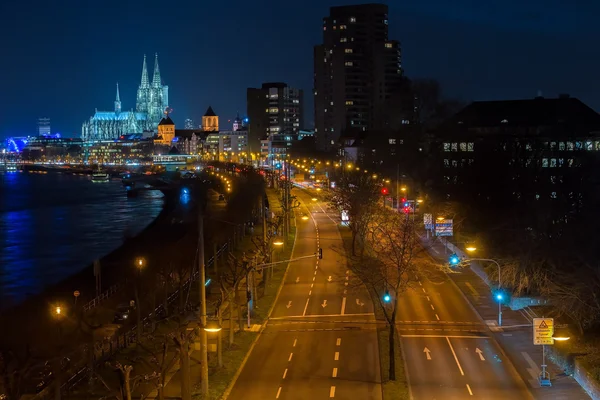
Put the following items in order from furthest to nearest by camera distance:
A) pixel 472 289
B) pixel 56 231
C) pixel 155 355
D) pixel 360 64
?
pixel 360 64, pixel 56 231, pixel 472 289, pixel 155 355

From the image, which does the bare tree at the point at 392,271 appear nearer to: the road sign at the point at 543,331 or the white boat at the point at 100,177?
the road sign at the point at 543,331

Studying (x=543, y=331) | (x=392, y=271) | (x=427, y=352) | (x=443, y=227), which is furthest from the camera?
(x=443, y=227)

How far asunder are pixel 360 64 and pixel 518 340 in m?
121

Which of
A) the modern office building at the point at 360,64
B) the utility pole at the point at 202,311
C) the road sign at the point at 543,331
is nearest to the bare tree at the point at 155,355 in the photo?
the utility pole at the point at 202,311

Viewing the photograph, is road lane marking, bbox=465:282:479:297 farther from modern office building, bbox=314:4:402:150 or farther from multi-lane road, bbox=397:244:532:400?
modern office building, bbox=314:4:402:150

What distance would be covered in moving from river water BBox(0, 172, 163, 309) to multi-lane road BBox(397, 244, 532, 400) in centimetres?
2218

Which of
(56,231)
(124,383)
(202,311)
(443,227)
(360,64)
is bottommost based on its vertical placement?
(56,231)

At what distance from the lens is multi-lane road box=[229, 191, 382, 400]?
62.3ft

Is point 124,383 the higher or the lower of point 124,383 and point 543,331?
the higher

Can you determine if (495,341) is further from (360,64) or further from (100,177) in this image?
(100,177)

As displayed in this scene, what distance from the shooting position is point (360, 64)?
14025cm

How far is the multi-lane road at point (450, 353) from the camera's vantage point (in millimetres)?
18969

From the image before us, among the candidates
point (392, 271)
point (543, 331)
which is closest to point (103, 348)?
point (543, 331)

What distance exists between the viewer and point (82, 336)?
1008 inches
